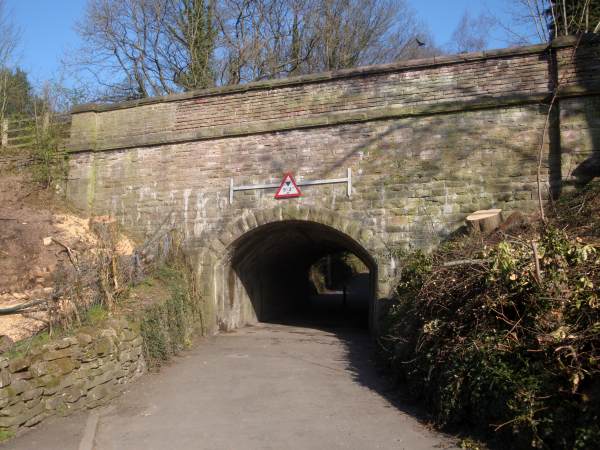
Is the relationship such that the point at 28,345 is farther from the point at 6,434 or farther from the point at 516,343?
the point at 516,343

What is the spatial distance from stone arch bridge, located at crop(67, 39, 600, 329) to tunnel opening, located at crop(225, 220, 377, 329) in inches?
5.1

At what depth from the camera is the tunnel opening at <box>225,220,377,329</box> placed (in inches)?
436

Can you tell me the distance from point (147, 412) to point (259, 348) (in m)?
3.76

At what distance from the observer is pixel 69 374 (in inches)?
239

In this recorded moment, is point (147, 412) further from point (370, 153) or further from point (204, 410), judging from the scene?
point (370, 153)

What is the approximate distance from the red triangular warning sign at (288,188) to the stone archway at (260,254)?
0.91 feet

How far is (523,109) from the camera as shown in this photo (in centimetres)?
894

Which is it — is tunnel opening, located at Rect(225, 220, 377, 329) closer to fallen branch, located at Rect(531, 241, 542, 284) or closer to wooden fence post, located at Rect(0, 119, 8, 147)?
fallen branch, located at Rect(531, 241, 542, 284)

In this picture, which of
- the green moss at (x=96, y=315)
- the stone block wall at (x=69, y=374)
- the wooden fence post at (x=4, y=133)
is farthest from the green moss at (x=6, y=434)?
the wooden fence post at (x=4, y=133)

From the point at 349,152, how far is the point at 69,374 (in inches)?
248

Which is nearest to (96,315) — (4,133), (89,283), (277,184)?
Answer: (89,283)

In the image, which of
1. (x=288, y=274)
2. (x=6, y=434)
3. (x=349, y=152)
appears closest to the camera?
(x=6, y=434)

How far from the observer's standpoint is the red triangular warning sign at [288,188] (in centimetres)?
1010

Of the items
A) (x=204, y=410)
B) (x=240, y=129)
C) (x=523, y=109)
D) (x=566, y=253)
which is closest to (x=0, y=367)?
(x=204, y=410)
